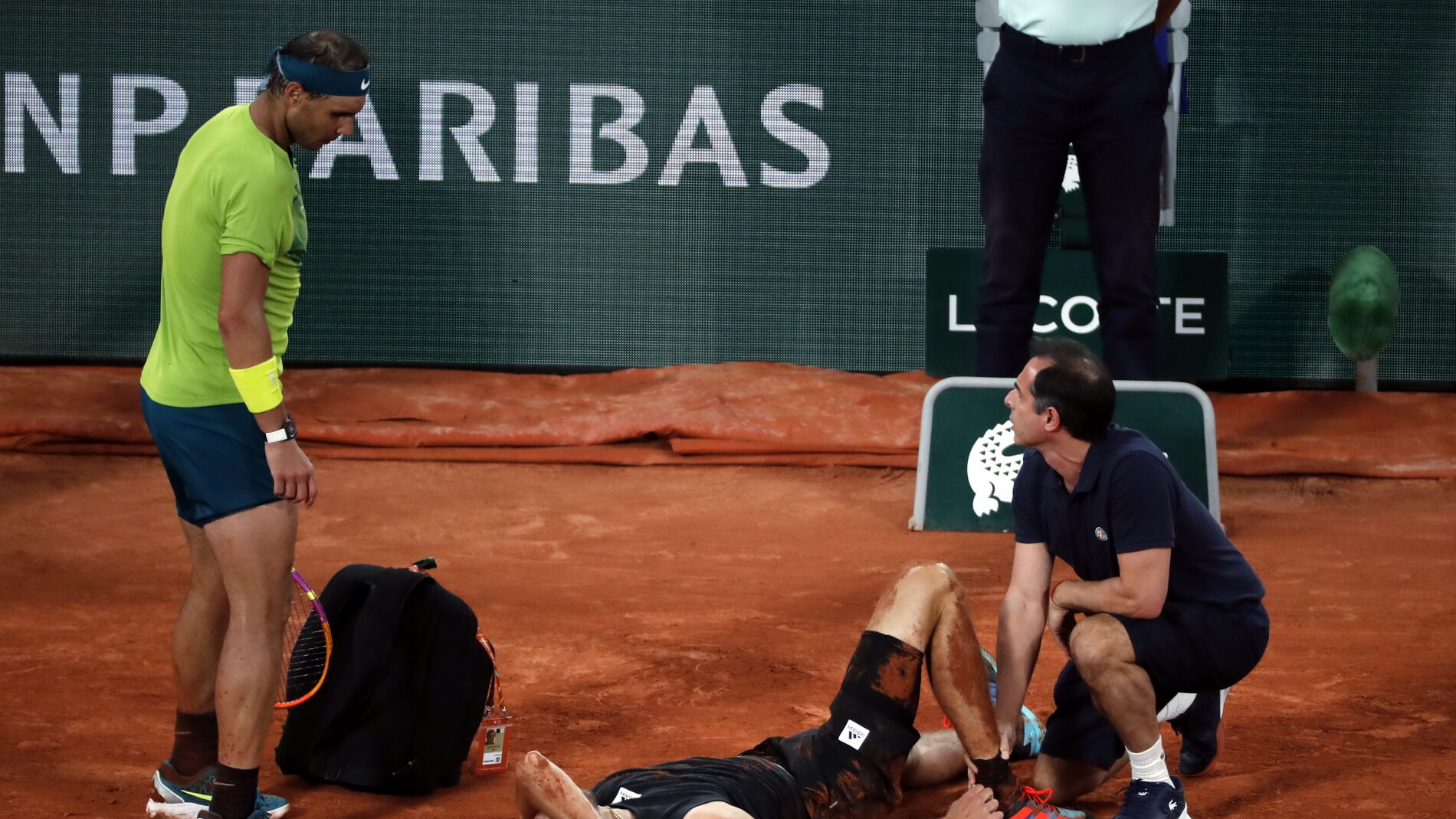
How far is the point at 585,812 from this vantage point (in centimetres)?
274

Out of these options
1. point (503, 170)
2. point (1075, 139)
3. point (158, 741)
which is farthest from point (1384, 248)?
point (158, 741)

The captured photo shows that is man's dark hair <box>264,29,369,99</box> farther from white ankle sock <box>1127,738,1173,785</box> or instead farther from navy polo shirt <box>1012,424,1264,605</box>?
white ankle sock <box>1127,738,1173,785</box>

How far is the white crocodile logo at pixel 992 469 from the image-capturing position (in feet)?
19.3

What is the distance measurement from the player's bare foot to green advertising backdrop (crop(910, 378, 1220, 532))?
2623mm

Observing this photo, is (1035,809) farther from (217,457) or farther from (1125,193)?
(1125,193)

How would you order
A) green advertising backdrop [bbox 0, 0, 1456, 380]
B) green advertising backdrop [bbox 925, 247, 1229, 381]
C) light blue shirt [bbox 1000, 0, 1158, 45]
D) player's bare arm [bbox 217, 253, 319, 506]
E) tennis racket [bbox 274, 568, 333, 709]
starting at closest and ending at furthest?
player's bare arm [bbox 217, 253, 319, 506] → tennis racket [bbox 274, 568, 333, 709] → light blue shirt [bbox 1000, 0, 1158, 45] → green advertising backdrop [bbox 925, 247, 1229, 381] → green advertising backdrop [bbox 0, 0, 1456, 380]

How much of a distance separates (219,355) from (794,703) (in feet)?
5.79

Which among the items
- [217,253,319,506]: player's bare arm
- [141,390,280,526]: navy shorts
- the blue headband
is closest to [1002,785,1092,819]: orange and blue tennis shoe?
[217,253,319,506]: player's bare arm

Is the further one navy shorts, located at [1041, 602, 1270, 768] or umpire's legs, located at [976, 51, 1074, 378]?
umpire's legs, located at [976, 51, 1074, 378]

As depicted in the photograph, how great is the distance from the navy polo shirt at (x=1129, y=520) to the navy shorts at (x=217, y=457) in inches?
63.8

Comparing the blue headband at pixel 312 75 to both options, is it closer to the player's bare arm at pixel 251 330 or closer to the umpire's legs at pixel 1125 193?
the player's bare arm at pixel 251 330

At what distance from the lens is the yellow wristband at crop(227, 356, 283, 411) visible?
3059 millimetres

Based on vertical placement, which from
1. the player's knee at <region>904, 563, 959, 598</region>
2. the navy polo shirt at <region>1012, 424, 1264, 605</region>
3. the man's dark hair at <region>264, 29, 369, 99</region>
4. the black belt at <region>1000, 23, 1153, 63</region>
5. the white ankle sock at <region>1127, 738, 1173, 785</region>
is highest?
the black belt at <region>1000, 23, 1153, 63</region>

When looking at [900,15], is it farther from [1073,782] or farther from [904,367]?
[1073,782]
